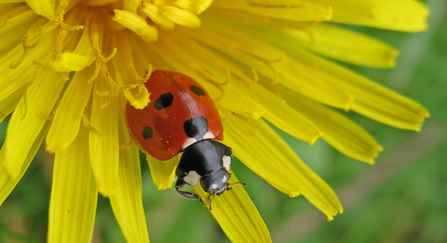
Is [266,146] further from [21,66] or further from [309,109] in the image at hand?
[21,66]

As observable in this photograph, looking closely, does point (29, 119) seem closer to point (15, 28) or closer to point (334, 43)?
point (15, 28)

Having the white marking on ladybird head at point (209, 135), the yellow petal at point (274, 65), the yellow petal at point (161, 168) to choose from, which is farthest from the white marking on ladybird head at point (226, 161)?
the yellow petal at point (274, 65)

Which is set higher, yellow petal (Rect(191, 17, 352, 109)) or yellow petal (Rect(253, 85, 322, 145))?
yellow petal (Rect(191, 17, 352, 109))

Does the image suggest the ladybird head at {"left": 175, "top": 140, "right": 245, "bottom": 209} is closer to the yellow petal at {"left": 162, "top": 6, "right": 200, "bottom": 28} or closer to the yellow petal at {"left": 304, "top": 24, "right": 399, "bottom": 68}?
the yellow petal at {"left": 162, "top": 6, "right": 200, "bottom": 28}

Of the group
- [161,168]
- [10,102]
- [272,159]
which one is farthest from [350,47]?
[10,102]

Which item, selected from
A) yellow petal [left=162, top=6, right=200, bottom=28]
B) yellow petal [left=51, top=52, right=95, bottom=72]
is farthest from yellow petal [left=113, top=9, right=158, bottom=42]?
yellow petal [left=51, top=52, right=95, bottom=72]

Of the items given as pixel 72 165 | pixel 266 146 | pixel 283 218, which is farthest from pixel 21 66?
pixel 283 218
